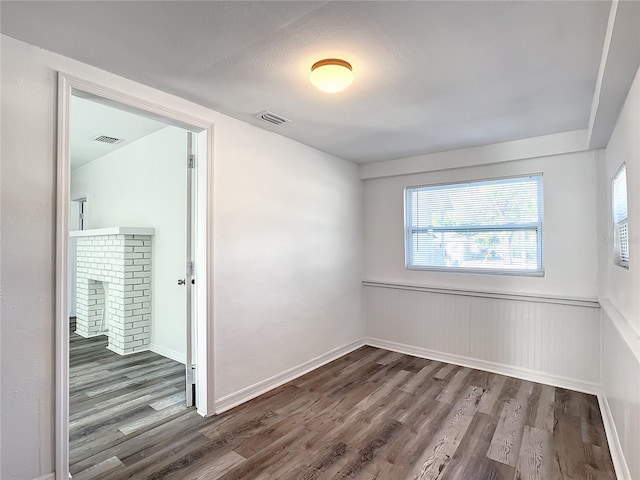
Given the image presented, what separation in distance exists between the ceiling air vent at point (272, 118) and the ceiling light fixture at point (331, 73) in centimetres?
83

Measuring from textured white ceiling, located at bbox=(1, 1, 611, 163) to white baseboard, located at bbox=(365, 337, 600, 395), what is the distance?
233 centimetres

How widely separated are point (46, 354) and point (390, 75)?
2.50 m

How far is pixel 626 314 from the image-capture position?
2.02 meters

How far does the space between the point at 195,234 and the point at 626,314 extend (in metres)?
2.96

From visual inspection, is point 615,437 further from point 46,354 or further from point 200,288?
point 46,354

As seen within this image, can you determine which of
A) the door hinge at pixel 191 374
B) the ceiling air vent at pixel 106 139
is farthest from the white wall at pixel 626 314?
the ceiling air vent at pixel 106 139

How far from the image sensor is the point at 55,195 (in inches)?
70.6

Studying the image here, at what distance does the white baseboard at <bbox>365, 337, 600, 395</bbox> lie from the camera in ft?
9.86

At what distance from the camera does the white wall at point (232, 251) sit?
1.67 metres

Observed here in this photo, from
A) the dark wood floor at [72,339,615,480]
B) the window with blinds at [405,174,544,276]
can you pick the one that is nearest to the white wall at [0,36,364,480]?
the dark wood floor at [72,339,615,480]

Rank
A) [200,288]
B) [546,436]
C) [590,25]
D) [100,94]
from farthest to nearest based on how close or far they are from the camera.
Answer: [200,288], [546,436], [100,94], [590,25]

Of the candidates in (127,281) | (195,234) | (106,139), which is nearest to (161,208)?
(127,281)

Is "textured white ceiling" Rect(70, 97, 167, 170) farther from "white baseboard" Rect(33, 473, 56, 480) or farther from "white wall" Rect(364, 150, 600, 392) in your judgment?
"white wall" Rect(364, 150, 600, 392)

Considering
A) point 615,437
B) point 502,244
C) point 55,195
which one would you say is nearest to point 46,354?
point 55,195
